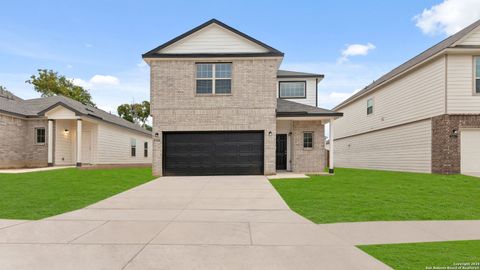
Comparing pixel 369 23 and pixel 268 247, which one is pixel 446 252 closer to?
pixel 268 247

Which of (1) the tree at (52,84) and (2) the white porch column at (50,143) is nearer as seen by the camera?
(2) the white porch column at (50,143)

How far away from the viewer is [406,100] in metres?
17.0

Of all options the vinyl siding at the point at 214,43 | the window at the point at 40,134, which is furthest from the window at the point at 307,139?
the window at the point at 40,134

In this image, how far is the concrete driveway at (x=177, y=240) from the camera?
11.6ft

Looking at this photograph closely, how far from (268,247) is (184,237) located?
1475mm

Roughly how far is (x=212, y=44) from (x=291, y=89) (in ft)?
22.2

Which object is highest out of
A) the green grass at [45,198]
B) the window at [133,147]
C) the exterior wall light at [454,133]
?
the exterior wall light at [454,133]

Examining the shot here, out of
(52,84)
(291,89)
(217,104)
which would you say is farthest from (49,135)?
(52,84)

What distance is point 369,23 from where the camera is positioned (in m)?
20.8

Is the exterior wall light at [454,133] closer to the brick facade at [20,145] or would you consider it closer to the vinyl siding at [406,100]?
the vinyl siding at [406,100]

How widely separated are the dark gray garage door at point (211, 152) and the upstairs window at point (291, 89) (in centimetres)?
544

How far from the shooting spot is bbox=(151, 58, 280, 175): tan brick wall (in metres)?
14.5

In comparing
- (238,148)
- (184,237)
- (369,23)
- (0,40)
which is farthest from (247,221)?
(0,40)

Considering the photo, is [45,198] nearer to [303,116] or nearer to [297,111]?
[303,116]
